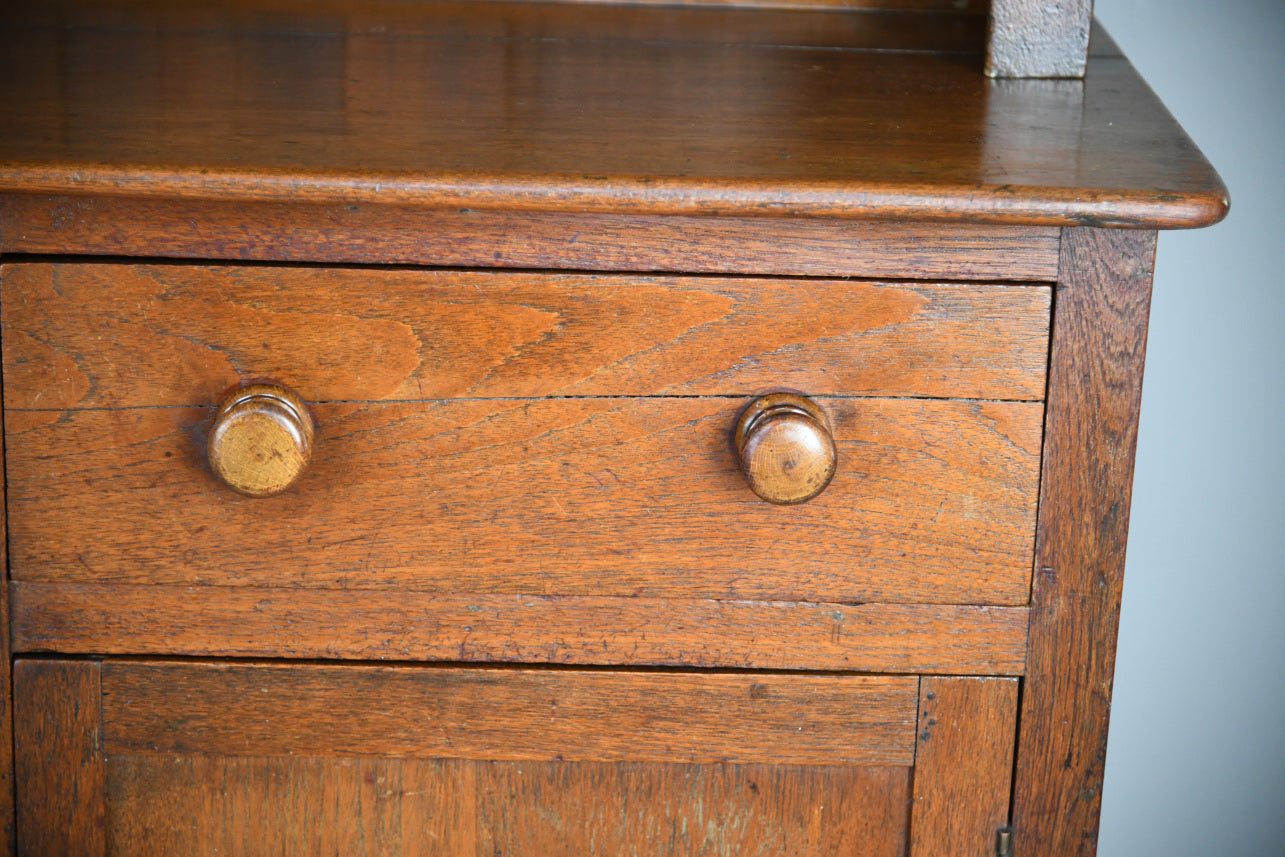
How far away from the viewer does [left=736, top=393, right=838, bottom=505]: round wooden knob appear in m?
0.65

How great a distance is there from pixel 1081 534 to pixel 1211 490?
2.38 ft

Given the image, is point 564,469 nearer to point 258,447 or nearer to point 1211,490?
point 258,447

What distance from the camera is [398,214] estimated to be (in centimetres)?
66

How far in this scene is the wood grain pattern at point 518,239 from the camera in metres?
0.66

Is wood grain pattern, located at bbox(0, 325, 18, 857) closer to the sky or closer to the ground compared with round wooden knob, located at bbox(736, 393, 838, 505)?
closer to the ground

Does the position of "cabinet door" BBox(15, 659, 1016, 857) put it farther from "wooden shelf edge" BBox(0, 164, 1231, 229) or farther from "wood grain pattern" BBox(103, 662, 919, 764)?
"wooden shelf edge" BBox(0, 164, 1231, 229)

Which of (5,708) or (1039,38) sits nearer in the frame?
(5,708)

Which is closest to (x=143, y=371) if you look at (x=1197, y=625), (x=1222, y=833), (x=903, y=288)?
(x=903, y=288)

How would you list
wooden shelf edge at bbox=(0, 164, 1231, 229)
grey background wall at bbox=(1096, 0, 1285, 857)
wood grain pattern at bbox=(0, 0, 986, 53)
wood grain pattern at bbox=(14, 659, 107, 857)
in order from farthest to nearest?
grey background wall at bbox=(1096, 0, 1285, 857), wood grain pattern at bbox=(0, 0, 986, 53), wood grain pattern at bbox=(14, 659, 107, 857), wooden shelf edge at bbox=(0, 164, 1231, 229)

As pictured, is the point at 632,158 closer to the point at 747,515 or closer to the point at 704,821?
the point at 747,515

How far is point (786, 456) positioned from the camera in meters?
0.65

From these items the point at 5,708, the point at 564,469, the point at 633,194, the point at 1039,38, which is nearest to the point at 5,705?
the point at 5,708

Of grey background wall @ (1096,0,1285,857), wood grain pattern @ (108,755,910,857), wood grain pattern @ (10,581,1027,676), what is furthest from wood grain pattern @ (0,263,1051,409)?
grey background wall @ (1096,0,1285,857)

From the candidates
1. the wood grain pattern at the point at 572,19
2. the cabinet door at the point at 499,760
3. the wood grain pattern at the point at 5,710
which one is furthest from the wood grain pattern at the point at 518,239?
the wood grain pattern at the point at 572,19
